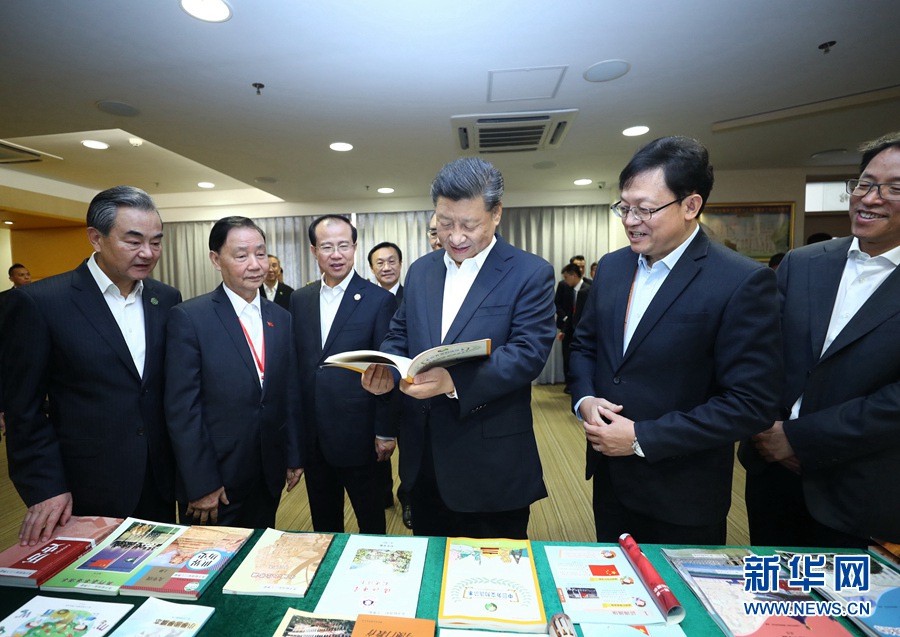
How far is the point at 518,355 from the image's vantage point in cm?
125

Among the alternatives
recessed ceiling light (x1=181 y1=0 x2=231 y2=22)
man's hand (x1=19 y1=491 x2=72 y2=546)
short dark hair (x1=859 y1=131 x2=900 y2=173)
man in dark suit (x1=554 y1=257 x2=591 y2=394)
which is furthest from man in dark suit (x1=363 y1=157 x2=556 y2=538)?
man in dark suit (x1=554 y1=257 x2=591 y2=394)

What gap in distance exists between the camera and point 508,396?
1389mm

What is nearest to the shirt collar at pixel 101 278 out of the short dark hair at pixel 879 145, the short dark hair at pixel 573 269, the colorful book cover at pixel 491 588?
the colorful book cover at pixel 491 588

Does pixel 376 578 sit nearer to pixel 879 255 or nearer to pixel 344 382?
pixel 344 382

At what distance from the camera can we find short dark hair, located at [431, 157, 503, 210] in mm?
1315

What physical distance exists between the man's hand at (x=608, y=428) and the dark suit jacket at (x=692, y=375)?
0.04 meters

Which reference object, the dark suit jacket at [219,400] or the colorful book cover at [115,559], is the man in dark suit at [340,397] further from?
the colorful book cover at [115,559]

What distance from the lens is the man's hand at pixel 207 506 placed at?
147cm

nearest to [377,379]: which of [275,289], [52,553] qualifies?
[52,553]

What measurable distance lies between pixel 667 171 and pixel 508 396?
2.64 ft

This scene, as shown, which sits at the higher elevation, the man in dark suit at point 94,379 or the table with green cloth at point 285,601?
the man in dark suit at point 94,379

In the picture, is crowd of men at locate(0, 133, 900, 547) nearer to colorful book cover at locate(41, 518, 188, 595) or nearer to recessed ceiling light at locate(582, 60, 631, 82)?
colorful book cover at locate(41, 518, 188, 595)

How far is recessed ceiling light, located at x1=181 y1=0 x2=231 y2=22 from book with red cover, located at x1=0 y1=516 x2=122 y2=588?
233 cm

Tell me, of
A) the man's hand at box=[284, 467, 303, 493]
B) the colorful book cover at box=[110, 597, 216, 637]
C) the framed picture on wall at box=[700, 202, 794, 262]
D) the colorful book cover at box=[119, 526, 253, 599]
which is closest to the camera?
the colorful book cover at box=[110, 597, 216, 637]
